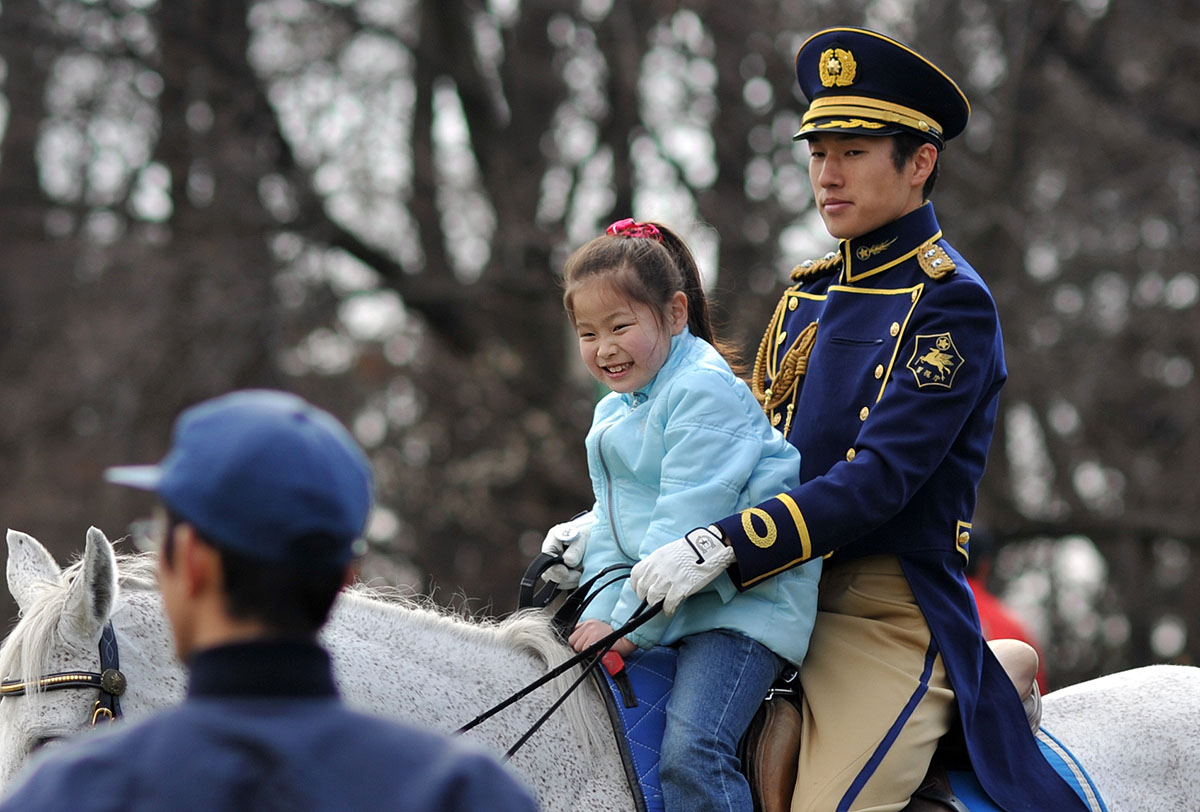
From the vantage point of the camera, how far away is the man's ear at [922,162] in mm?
3645

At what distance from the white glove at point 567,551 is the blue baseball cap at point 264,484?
1.86 metres

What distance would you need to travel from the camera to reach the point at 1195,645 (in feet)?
43.8

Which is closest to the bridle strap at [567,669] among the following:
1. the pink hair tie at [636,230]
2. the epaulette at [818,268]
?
the pink hair tie at [636,230]

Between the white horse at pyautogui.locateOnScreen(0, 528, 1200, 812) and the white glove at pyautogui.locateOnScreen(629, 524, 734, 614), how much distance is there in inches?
13.1

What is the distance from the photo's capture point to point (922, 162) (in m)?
3.65

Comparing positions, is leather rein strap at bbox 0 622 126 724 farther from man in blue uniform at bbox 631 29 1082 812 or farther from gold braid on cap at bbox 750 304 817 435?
gold braid on cap at bbox 750 304 817 435

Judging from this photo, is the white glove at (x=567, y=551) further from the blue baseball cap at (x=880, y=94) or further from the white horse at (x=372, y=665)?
the blue baseball cap at (x=880, y=94)

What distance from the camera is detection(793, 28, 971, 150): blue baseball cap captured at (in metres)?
3.58

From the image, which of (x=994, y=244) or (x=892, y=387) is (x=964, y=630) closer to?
(x=892, y=387)

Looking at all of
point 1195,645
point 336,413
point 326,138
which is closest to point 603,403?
point 326,138

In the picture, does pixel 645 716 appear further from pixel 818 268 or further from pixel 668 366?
pixel 818 268

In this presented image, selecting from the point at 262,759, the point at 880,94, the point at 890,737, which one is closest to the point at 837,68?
the point at 880,94

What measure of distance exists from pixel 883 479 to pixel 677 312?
615mm

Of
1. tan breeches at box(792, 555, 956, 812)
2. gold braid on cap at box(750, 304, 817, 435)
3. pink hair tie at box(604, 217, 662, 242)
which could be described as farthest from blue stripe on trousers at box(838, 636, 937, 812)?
pink hair tie at box(604, 217, 662, 242)
